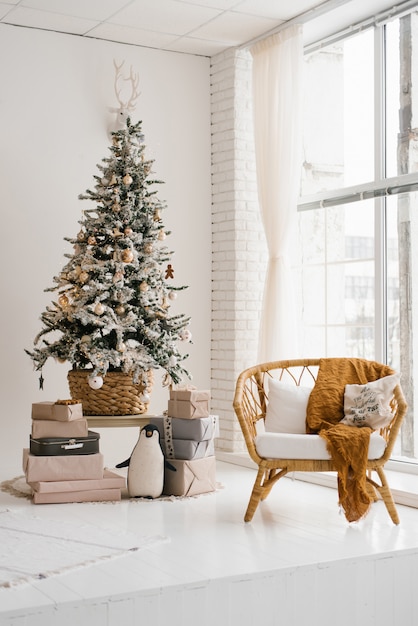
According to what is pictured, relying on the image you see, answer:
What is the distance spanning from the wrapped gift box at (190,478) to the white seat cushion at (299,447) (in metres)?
0.76

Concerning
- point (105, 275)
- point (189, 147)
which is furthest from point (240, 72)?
point (105, 275)

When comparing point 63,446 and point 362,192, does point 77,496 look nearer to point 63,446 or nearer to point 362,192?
point 63,446

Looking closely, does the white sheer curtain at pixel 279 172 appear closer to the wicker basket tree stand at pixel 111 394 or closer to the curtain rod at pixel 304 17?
the curtain rod at pixel 304 17

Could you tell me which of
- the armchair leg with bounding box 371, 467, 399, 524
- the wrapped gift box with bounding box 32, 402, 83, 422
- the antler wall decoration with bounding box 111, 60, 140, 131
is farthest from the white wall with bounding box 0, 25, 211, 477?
the armchair leg with bounding box 371, 467, 399, 524

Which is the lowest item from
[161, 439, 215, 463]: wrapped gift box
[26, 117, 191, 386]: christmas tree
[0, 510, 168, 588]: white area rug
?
[0, 510, 168, 588]: white area rug

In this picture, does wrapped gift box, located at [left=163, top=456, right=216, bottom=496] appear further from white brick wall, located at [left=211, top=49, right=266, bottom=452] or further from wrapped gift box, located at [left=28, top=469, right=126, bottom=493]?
white brick wall, located at [left=211, top=49, right=266, bottom=452]

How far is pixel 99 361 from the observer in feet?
17.1

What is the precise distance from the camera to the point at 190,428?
16.6 ft

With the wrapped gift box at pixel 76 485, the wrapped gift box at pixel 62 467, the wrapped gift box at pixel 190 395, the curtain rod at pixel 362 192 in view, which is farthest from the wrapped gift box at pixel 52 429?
the curtain rod at pixel 362 192

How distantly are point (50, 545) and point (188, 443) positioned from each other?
1.38 meters

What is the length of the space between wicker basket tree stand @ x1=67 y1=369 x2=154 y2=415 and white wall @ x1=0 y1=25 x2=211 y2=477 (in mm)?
828

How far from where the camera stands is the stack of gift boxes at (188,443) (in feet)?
16.4

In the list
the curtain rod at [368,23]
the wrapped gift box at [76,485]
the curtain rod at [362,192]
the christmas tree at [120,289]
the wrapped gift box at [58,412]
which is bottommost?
the wrapped gift box at [76,485]

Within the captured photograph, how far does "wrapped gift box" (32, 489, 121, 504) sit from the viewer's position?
4.75 meters
